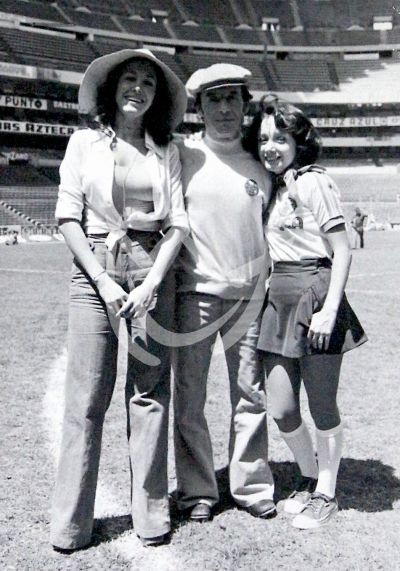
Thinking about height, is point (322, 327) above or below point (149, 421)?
above

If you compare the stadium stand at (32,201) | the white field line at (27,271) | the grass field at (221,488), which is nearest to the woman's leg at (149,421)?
the grass field at (221,488)

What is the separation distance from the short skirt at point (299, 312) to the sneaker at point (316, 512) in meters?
0.72

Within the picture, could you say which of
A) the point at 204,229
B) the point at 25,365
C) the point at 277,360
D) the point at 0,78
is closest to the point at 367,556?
the point at 277,360

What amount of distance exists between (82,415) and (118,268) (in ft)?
2.16

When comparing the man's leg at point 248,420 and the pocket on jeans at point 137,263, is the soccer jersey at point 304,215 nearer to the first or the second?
the man's leg at point 248,420

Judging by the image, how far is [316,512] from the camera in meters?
3.15

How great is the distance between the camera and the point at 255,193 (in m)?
3.15

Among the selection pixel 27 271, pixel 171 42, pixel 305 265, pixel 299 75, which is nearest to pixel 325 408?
pixel 305 265

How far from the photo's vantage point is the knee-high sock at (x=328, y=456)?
3.24 metres

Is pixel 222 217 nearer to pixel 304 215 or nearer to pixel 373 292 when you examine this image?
pixel 304 215

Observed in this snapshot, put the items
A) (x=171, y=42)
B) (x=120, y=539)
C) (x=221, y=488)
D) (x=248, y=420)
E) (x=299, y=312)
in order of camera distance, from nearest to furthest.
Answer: (x=120, y=539)
(x=299, y=312)
(x=248, y=420)
(x=221, y=488)
(x=171, y=42)

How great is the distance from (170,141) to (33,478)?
6.45 feet

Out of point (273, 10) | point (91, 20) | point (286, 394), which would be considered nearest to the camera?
point (286, 394)

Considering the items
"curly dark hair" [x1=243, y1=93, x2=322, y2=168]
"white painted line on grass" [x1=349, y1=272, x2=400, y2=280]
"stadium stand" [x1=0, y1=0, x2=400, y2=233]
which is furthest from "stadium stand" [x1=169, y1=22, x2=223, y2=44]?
"curly dark hair" [x1=243, y1=93, x2=322, y2=168]
